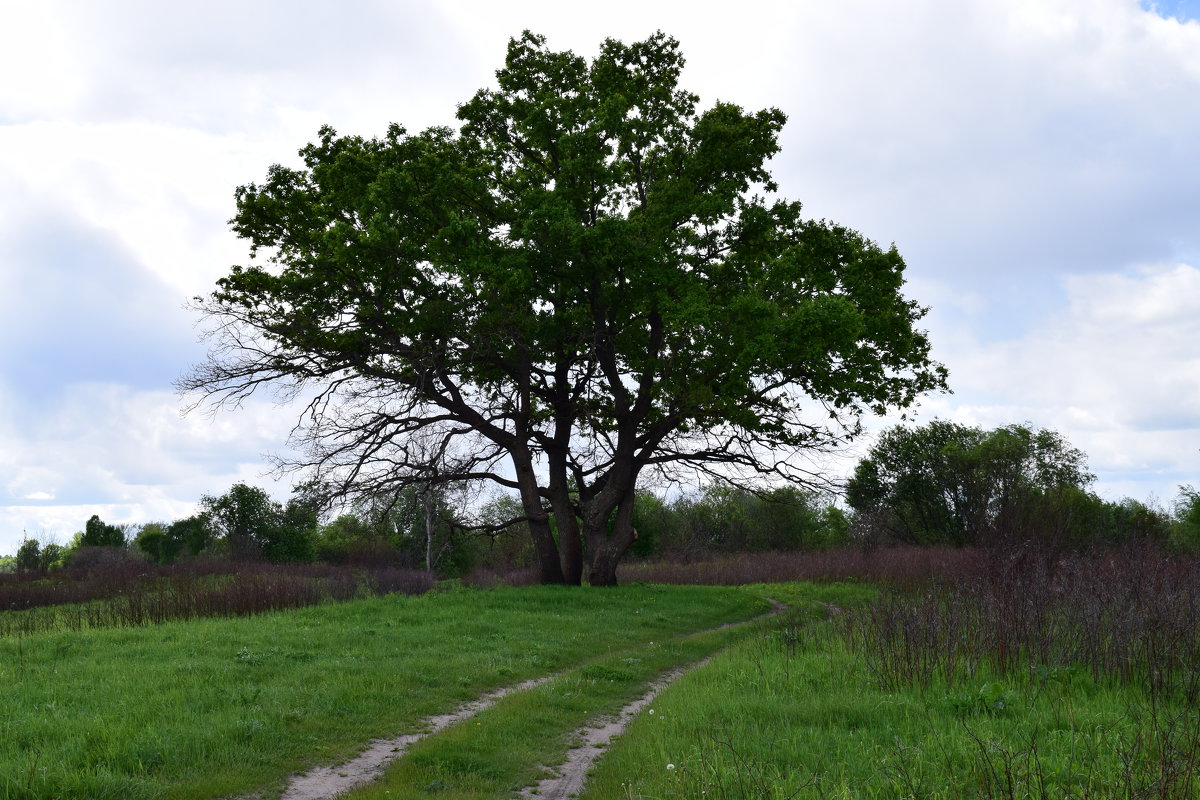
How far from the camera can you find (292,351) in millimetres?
26484

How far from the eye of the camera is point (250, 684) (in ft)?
36.3

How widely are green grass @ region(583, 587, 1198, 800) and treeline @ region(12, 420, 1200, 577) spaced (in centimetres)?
2994

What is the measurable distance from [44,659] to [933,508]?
1986 inches

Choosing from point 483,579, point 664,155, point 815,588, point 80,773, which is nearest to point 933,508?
point 815,588

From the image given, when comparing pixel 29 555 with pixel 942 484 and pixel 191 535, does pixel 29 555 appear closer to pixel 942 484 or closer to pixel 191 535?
pixel 191 535

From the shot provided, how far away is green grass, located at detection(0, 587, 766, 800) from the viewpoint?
7.70 metres

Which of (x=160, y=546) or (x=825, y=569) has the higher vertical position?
(x=160, y=546)

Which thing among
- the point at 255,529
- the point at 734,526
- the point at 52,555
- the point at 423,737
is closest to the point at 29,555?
the point at 52,555

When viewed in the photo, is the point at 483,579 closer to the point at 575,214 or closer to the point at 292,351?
the point at 292,351

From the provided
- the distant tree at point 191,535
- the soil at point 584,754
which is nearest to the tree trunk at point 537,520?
the soil at point 584,754

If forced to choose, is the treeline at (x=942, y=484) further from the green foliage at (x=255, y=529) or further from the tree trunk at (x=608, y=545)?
the green foliage at (x=255, y=529)

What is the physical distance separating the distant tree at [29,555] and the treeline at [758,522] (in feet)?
0.61

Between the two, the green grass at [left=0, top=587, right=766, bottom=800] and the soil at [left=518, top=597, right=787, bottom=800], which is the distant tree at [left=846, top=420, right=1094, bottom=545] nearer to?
the green grass at [left=0, top=587, right=766, bottom=800]

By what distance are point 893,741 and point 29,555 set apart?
7784cm
